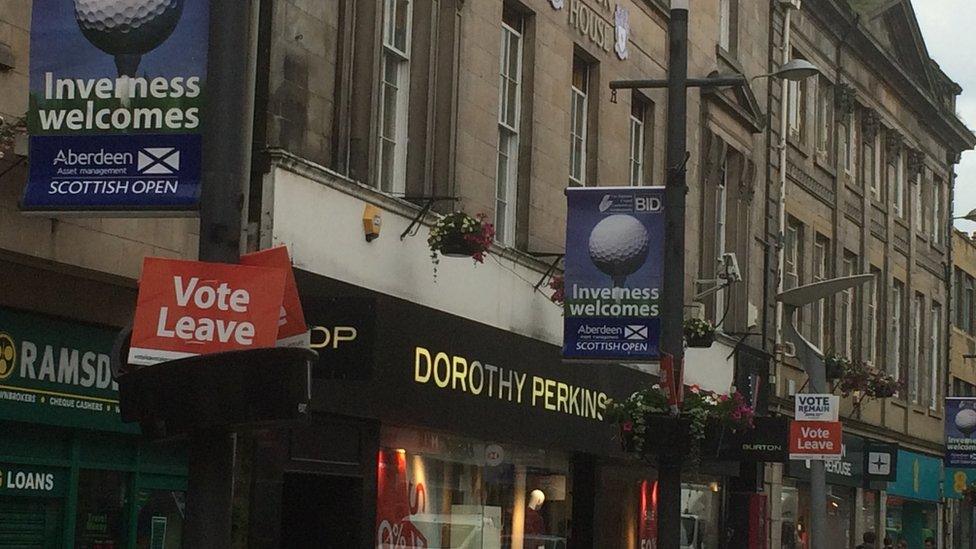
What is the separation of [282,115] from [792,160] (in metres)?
18.7

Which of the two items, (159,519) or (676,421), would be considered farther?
(676,421)

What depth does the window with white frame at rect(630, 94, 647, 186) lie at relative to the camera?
961 inches

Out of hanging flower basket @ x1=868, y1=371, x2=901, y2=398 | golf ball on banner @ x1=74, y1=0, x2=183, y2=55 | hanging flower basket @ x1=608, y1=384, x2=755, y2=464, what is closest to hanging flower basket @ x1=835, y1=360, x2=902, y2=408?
hanging flower basket @ x1=868, y1=371, x2=901, y2=398

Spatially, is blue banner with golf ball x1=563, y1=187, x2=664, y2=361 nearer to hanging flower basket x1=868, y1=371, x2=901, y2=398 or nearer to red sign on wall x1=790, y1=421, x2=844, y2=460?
red sign on wall x1=790, y1=421, x2=844, y2=460

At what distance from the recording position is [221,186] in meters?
7.05

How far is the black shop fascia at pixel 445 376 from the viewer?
601 inches

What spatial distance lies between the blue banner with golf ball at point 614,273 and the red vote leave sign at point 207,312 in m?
9.87

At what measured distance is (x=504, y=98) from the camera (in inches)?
793

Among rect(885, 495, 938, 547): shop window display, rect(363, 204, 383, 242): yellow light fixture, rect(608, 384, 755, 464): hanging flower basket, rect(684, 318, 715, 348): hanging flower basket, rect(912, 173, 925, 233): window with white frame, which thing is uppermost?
rect(912, 173, 925, 233): window with white frame

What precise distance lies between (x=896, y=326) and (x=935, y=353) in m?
4.36

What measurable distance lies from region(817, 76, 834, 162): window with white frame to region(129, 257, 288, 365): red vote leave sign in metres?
28.5

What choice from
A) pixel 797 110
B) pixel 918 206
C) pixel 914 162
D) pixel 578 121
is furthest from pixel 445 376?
pixel 918 206

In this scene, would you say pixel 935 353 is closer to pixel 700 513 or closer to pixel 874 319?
pixel 874 319

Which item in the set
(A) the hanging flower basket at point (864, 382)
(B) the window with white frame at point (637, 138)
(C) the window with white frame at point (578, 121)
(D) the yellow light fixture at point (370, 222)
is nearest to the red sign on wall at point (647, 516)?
(B) the window with white frame at point (637, 138)
